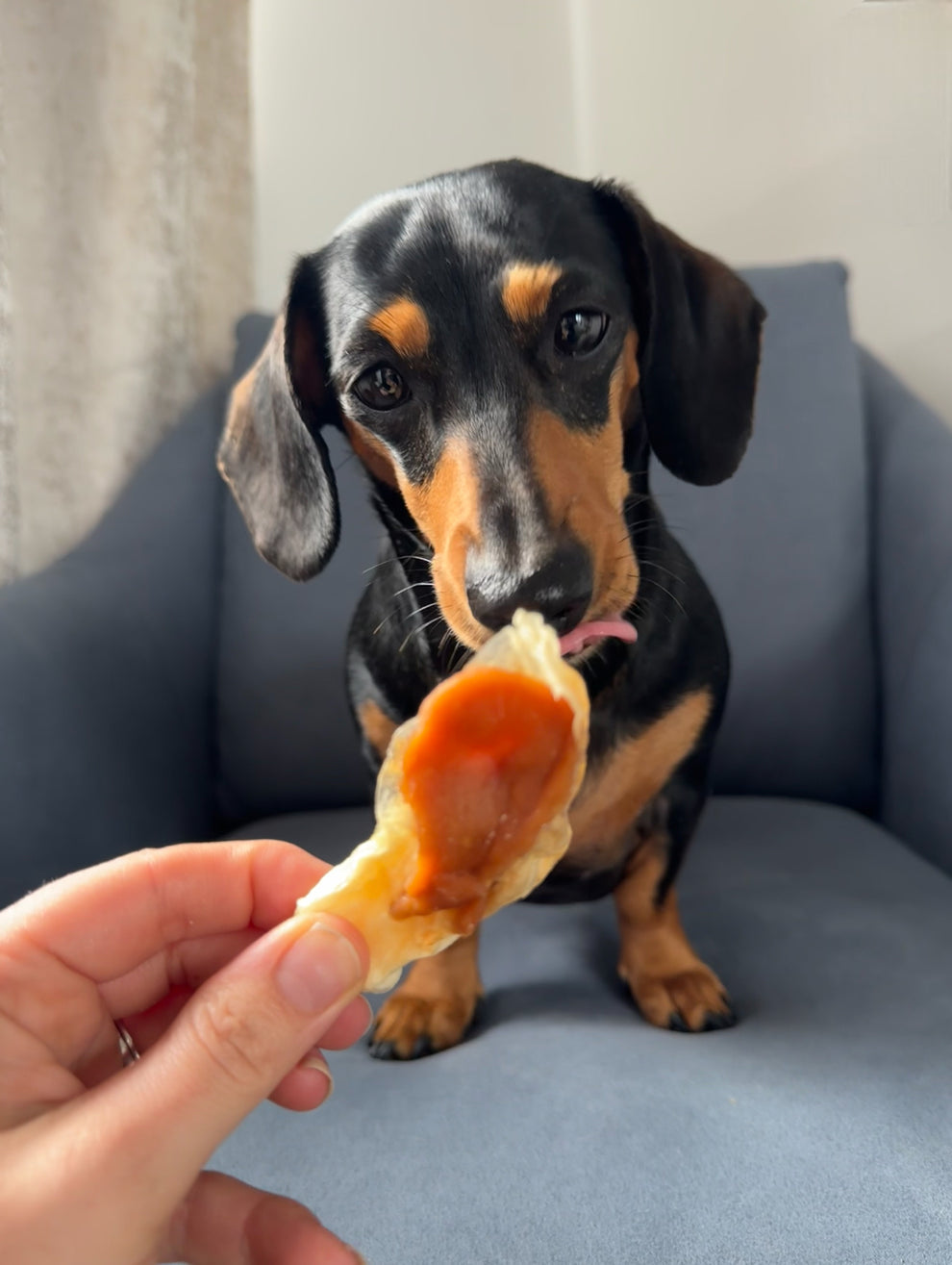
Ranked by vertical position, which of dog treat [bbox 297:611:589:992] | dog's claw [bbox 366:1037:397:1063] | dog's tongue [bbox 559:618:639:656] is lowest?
dog's claw [bbox 366:1037:397:1063]

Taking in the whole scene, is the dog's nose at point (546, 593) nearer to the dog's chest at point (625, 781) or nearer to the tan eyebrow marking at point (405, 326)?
the tan eyebrow marking at point (405, 326)

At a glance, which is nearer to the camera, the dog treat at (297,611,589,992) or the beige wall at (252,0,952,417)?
the dog treat at (297,611,589,992)

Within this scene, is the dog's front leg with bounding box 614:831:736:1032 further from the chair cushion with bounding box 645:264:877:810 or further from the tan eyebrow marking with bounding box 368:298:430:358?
the tan eyebrow marking with bounding box 368:298:430:358

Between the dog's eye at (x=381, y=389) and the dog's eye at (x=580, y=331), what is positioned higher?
the dog's eye at (x=580, y=331)

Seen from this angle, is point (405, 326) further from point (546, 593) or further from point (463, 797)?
point (463, 797)

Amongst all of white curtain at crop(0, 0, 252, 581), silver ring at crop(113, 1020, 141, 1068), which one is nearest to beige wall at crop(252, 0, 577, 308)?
white curtain at crop(0, 0, 252, 581)

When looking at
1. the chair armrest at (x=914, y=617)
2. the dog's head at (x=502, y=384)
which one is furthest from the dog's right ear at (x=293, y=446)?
the chair armrest at (x=914, y=617)

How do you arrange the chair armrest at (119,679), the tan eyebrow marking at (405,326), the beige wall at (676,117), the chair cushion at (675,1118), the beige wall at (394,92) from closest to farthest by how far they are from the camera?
the chair cushion at (675,1118) < the tan eyebrow marking at (405,326) < the chair armrest at (119,679) < the beige wall at (676,117) < the beige wall at (394,92)

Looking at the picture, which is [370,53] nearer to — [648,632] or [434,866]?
[648,632]
